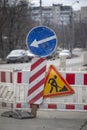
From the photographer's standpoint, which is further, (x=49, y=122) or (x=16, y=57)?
(x=16, y=57)

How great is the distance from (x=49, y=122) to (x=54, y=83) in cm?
125

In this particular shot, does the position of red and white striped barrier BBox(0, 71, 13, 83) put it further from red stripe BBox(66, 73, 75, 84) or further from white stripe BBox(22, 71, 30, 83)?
red stripe BBox(66, 73, 75, 84)

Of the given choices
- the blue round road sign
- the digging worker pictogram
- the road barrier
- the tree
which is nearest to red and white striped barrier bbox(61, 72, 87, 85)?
the road barrier

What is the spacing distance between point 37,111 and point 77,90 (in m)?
1.15

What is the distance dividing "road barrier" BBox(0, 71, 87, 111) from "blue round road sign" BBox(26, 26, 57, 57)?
640mm

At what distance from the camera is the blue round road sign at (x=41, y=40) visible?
11117 mm

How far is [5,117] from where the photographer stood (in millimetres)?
10672

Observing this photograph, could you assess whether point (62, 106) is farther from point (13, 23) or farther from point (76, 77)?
point (13, 23)

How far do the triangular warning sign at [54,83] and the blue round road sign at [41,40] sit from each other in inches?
19.1

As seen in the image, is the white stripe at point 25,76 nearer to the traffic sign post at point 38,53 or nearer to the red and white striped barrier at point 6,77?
the traffic sign post at point 38,53

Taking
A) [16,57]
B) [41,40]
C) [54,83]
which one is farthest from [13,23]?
[54,83]

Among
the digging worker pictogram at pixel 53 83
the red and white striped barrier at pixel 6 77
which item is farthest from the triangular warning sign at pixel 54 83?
the red and white striped barrier at pixel 6 77

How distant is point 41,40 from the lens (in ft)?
36.6

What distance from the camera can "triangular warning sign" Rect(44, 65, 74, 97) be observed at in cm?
1116
